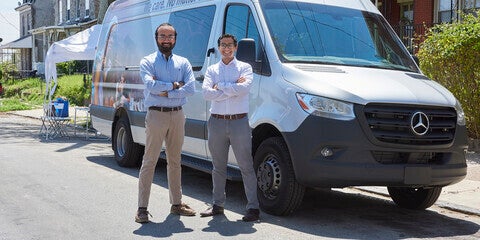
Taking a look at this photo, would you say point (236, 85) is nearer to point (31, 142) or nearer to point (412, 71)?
point (412, 71)

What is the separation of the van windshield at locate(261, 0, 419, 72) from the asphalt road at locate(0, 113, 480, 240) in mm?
1669

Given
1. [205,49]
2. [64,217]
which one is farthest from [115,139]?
[64,217]

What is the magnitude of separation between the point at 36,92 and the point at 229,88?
29.6 meters

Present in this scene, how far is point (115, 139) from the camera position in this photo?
10.9 meters

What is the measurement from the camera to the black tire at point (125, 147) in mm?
10367

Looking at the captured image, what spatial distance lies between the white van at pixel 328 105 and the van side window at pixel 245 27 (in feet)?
0.04

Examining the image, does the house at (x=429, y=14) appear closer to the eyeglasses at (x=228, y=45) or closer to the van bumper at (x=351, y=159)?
the van bumper at (x=351, y=159)

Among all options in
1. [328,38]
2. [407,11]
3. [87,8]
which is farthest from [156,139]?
[87,8]

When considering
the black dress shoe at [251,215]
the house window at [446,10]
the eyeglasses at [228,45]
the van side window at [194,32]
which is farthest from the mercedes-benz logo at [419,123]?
the house window at [446,10]

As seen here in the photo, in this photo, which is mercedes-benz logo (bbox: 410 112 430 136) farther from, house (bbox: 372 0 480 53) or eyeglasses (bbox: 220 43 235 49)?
house (bbox: 372 0 480 53)

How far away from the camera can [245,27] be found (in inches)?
303

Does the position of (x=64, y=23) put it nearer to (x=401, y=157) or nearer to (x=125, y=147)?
(x=125, y=147)

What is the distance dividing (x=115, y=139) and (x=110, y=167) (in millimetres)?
480

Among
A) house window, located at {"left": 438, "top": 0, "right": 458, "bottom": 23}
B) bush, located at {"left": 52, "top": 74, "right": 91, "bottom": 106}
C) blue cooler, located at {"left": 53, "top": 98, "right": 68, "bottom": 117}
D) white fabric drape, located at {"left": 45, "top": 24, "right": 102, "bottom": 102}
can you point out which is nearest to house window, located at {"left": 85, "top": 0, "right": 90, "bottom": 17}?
bush, located at {"left": 52, "top": 74, "right": 91, "bottom": 106}
